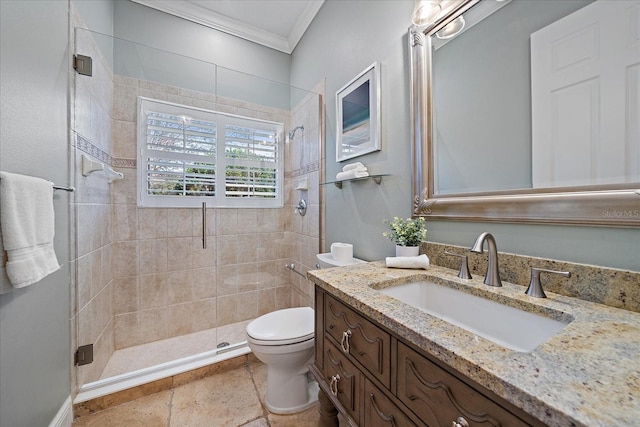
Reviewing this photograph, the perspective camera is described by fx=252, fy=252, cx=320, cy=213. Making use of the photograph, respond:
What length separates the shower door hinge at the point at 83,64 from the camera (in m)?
1.42

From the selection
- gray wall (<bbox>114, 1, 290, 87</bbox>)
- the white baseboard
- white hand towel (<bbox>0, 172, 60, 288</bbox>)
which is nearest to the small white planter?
white hand towel (<bbox>0, 172, 60, 288</bbox>)

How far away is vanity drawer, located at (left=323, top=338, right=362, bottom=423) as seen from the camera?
2.76 ft

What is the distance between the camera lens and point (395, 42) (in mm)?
1371

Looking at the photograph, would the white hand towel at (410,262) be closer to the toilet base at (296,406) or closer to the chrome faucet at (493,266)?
the chrome faucet at (493,266)

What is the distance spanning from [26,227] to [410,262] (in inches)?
57.6

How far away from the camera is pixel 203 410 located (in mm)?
1421

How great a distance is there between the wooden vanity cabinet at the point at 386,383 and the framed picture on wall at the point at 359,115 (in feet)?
3.24

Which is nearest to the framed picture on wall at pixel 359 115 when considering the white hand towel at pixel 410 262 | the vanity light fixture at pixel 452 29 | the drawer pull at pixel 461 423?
the vanity light fixture at pixel 452 29

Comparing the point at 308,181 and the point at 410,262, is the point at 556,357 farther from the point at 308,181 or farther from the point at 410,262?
the point at 308,181

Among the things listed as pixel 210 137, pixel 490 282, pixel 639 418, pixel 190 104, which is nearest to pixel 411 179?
pixel 490 282

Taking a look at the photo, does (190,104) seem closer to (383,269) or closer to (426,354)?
(383,269)

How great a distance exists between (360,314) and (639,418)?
0.57m

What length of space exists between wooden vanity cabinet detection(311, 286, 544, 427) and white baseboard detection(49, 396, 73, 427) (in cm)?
126

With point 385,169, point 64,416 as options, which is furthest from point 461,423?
point 64,416
